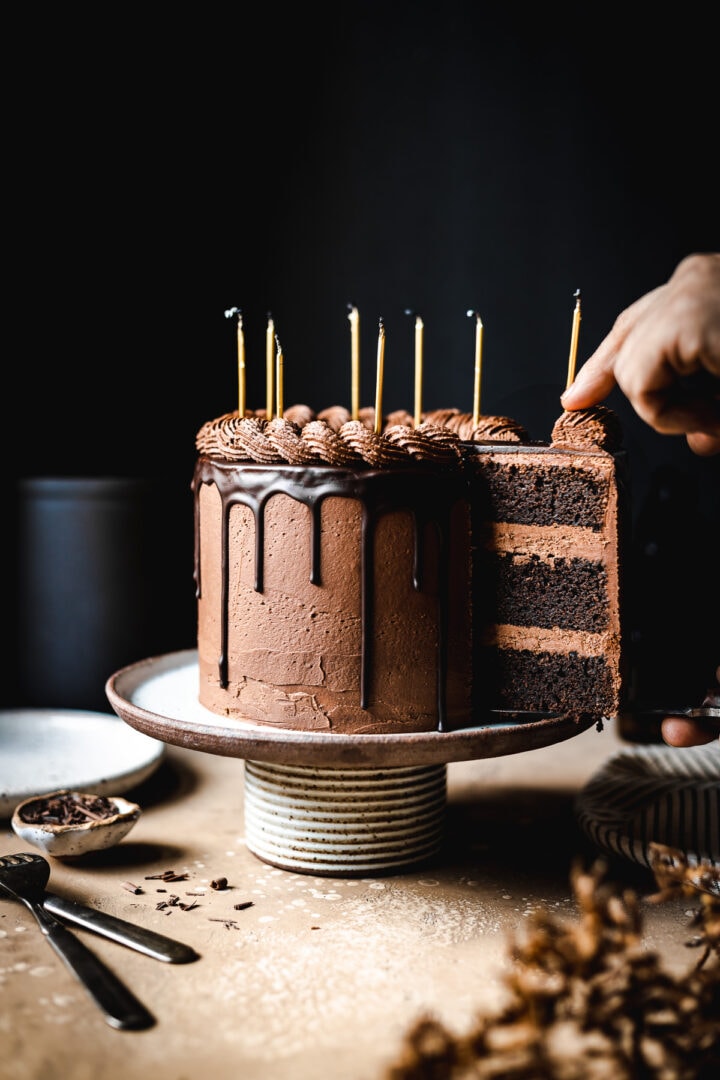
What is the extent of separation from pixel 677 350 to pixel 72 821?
1305mm

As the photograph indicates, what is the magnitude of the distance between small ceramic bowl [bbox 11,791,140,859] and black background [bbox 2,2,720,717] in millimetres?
818

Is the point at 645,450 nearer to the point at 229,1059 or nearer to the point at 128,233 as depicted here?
the point at 128,233

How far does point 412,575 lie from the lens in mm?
1835

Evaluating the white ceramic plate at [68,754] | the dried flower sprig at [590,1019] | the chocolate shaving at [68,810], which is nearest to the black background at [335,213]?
the white ceramic plate at [68,754]

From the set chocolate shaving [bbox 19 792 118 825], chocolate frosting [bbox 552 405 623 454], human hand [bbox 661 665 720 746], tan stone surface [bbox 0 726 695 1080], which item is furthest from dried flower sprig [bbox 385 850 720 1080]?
chocolate shaving [bbox 19 792 118 825]

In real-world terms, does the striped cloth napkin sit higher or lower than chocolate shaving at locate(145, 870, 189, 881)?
higher

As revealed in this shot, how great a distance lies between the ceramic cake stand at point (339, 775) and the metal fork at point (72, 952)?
288mm

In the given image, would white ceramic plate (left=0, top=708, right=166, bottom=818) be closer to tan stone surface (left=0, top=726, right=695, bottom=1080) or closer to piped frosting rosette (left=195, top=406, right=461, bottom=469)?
tan stone surface (left=0, top=726, right=695, bottom=1080)

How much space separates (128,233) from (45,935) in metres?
2.16

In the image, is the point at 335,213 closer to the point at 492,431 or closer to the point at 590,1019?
the point at 492,431

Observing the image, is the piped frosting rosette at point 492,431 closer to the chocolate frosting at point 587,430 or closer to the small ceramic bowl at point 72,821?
the chocolate frosting at point 587,430

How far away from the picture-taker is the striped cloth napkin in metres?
1.95

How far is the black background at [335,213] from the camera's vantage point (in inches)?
118

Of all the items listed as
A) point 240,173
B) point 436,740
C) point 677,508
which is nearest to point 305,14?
point 240,173
